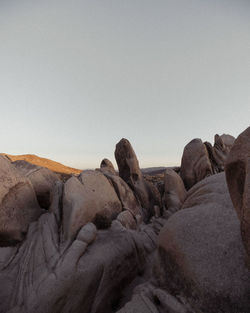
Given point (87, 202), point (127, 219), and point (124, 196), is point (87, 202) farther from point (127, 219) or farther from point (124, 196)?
point (124, 196)

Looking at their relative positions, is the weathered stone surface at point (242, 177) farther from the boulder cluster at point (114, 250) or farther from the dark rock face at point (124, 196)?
the dark rock face at point (124, 196)

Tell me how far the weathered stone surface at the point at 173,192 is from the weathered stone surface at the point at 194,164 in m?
0.99

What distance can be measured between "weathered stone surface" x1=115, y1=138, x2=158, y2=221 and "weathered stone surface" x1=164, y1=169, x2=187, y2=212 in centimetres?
49

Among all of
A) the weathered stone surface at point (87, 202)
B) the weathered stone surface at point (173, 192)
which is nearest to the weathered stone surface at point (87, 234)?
the weathered stone surface at point (87, 202)

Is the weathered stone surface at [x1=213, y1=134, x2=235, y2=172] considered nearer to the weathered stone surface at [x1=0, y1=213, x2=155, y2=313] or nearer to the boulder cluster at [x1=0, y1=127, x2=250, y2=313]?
the boulder cluster at [x1=0, y1=127, x2=250, y2=313]

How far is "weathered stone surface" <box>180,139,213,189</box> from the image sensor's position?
285 inches

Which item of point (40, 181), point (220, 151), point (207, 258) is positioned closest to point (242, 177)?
point (207, 258)

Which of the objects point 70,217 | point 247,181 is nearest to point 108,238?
point 70,217

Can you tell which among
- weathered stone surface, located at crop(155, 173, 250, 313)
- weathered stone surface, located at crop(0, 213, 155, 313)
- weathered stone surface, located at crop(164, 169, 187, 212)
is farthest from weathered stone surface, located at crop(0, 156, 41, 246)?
weathered stone surface, located at crop(164, 169, 187, 212)

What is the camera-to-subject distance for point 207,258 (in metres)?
2.10

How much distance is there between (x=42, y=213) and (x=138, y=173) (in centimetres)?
349

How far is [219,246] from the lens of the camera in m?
2.15

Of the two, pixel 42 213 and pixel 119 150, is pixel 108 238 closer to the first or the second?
pixel 42 213

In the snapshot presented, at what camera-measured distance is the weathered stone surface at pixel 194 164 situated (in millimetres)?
7242
